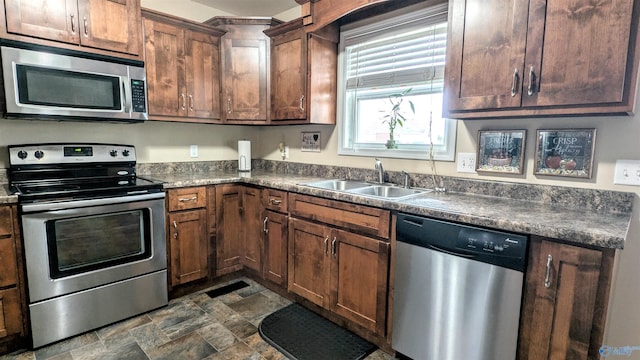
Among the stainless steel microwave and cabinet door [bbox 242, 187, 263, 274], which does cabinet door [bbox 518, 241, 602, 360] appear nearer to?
cabinet door [bbox 242, 187, 263, 274]

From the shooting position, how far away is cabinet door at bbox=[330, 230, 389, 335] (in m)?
1.90

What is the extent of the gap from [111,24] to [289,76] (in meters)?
1.30

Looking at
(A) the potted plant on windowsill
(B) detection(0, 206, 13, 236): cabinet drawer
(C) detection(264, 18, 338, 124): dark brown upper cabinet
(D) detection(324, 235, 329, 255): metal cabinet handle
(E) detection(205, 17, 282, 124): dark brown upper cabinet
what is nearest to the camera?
(B) detection(0, 206, 13, 236): cabinet drawer

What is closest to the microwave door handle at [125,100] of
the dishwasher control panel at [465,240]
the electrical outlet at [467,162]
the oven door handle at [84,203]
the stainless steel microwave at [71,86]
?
the stainless steel microwave at [71,86]

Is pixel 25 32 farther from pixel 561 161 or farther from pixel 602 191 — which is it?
pixel 602 191

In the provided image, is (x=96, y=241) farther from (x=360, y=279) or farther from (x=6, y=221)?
(x=360, y=279)

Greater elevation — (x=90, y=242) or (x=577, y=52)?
(x=577, y=52)

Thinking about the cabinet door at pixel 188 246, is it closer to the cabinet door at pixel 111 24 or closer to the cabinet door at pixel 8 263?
the cabinet door at pixel 8 263

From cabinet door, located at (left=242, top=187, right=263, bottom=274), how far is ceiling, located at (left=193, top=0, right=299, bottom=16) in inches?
69.3

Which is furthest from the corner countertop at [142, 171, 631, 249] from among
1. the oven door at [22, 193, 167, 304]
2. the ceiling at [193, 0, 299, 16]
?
the ceiling at [193, 0, 299, 16]

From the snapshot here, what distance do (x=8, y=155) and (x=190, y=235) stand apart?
129 centimetres

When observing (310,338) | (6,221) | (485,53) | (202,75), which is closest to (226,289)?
(310,338)

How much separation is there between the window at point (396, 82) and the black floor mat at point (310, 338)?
4.24ft

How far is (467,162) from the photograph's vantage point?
209 cm
